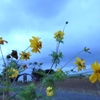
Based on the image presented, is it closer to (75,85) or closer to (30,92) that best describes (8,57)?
(30,92)

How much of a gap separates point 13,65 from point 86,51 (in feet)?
1.63

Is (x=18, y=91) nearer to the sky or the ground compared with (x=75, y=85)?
nearer to the ground

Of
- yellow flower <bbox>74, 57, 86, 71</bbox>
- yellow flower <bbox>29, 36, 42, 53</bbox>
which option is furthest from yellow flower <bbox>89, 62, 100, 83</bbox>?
yellow flower <bbox>29, 36, 42, 53</bbox>

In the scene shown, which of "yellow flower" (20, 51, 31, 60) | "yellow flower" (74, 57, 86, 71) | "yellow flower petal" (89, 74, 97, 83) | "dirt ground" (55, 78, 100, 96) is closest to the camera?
"yellow flower petal" (89, 74, 97, 83)

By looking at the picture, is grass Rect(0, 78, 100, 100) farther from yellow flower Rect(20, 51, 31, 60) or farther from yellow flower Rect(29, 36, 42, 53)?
yellow flower Rect(29, 36, 42, 53)

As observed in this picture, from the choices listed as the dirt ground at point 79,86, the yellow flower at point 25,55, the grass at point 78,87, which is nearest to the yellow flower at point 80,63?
the yellow flower at point 25,55

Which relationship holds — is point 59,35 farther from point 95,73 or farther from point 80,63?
point 95,73

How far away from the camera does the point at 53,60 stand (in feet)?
6.67

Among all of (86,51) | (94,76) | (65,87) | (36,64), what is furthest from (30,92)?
(65,87)

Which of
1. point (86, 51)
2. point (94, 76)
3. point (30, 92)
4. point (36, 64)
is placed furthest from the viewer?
point (36, 64)

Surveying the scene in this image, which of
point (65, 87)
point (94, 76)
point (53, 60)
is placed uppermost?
point (65, 87)

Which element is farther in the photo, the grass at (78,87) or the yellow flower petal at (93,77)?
the grass at (78,87)

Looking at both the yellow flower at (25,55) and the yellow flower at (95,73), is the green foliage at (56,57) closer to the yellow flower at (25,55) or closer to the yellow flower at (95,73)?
the yellow flower at (25,55)

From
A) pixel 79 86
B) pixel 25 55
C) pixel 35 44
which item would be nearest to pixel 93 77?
pixel 35 44
